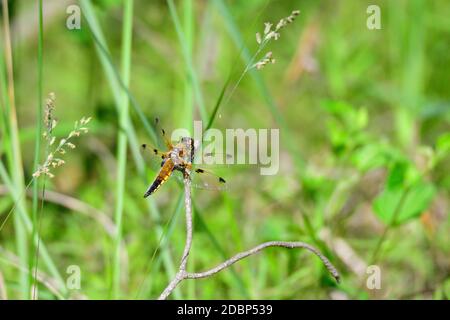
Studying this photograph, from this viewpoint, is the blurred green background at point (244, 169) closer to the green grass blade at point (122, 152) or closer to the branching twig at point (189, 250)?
the green grass blade at point (122, 152)

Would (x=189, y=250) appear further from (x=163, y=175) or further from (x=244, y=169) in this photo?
(x=244, y=169)

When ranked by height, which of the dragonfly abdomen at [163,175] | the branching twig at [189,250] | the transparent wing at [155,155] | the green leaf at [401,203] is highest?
the transparent wing at [155,155]

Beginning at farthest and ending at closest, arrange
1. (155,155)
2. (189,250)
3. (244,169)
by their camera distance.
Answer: (244,169) < (155,155) < (189,250)

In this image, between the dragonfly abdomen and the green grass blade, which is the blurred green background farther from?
the dragonfly abdomen

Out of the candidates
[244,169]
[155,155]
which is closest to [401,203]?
[155,155]

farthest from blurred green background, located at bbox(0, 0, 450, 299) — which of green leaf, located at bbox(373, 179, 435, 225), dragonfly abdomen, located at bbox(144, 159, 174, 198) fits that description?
dragonfly abdomen, located at bbox(144, 159, 174, 198)

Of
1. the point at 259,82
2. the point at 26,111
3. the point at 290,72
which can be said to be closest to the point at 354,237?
the point at 290,72

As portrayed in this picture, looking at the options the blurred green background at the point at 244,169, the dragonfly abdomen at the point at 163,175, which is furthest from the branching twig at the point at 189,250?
the blurred green background at the point at 244,169

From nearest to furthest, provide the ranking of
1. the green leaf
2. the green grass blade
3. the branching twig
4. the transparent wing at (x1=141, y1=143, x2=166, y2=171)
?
the branching twig → the transparent wing at (x1=141, y1=143, x2=166, y2=171) → the green grass blade → the green leaf
